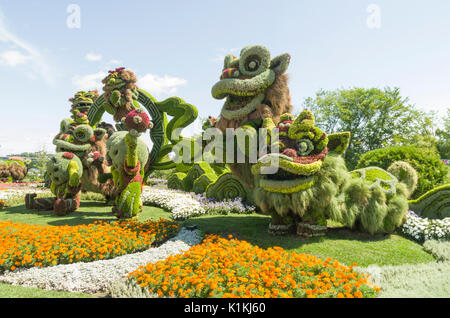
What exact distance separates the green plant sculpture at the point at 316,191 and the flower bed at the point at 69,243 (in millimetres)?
2661

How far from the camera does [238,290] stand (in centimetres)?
319

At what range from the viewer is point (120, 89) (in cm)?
1007

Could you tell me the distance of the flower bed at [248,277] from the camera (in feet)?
10.5

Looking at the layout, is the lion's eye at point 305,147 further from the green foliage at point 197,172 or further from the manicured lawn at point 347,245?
the green foliage at point 197,172

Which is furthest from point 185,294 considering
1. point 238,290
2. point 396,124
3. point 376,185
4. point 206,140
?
point 396,124

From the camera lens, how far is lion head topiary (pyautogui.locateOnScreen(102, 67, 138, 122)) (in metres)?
9.86

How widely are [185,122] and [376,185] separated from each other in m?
7.63

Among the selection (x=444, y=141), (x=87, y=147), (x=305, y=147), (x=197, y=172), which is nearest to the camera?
(x=305, y=147)

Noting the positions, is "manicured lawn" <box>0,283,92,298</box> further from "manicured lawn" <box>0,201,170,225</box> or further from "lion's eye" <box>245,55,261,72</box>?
"lion's eye" <box>245,55,261,72</box>

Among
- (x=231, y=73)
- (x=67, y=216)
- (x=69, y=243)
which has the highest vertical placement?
(x=231, y=73)

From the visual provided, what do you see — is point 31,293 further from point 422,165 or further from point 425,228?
point 422,165

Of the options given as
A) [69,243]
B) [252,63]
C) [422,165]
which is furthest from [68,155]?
[422,165]

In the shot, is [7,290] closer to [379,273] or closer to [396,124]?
[379,273]

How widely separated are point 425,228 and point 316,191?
2712mm
